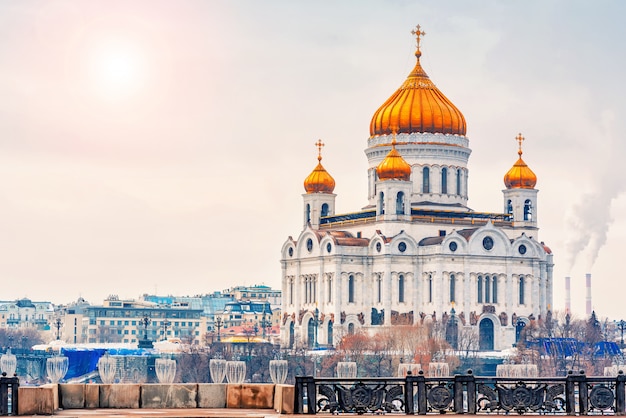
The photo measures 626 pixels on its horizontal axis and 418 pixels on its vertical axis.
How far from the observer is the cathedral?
10462cm

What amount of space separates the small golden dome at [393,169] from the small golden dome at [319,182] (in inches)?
228

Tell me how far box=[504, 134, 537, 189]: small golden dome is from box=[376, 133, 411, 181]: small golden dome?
21.5 ft

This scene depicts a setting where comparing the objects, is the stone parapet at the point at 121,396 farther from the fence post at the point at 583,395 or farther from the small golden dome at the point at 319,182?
the small golden dome at the point at 319,182

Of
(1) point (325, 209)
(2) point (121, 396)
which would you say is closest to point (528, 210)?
(1) point (325, 209)

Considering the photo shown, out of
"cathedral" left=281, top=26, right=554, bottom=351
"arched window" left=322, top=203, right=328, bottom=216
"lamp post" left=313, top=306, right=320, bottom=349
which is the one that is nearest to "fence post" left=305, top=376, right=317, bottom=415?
"cathedral" left=281, top=26, right=554, bottom=351

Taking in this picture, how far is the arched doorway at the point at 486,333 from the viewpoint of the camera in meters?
105

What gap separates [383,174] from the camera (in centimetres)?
10494

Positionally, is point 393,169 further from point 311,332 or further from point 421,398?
point 421,398

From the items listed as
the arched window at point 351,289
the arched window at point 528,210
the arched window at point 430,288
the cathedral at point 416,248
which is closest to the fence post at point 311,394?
the cathedral at point 416,248

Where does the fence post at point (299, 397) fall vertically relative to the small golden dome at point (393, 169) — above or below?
below

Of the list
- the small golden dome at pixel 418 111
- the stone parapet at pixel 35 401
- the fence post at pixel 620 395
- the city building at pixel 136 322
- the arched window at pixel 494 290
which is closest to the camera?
the stone parapet at pixel 35 401

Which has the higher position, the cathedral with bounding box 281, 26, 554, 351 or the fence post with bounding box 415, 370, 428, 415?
the cathedral with bounding box 281, 26, 554, 351

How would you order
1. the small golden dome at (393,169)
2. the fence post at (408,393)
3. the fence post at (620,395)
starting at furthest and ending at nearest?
the small golden dome at (393,169)
the fence post at (620,395)
the fence post at (408,393)

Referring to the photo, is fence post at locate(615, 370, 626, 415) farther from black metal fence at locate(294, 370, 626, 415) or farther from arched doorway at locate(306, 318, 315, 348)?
arched doorway at locate(306, 318, 315, 348)
